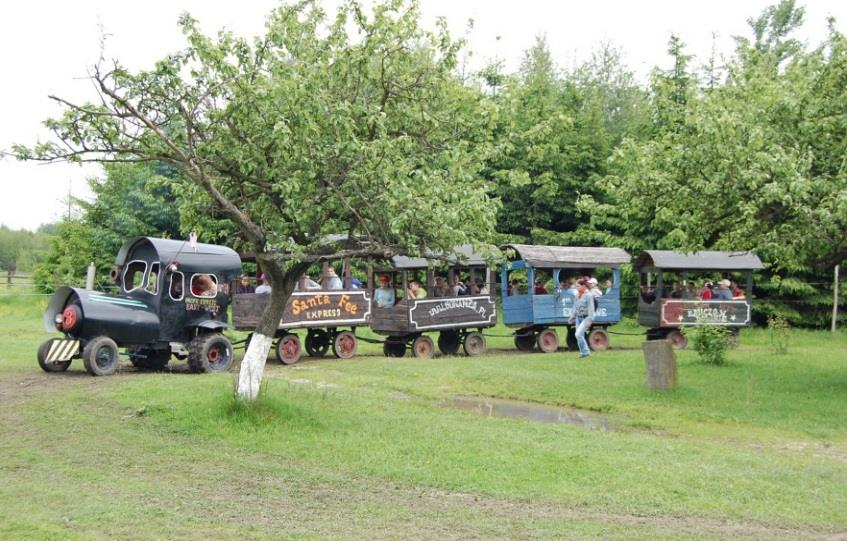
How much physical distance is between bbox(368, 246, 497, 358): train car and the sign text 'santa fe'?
0.68 m

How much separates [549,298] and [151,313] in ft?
36.0

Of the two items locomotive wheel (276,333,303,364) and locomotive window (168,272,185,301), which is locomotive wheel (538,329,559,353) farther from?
locomotive window (168,272,185,301)

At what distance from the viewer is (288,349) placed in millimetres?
19750

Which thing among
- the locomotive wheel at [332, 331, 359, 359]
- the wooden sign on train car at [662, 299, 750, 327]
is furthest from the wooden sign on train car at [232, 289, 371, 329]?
the wooden sign on train car at [662, 299, 750, 327]

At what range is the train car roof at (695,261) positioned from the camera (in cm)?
2442

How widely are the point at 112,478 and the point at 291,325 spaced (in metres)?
11.1

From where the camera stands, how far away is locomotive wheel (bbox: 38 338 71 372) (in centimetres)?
1562

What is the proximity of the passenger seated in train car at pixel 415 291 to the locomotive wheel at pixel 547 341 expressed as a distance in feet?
11.3

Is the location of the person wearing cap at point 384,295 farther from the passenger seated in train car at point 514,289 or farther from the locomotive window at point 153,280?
the locomotive window at point 153,280

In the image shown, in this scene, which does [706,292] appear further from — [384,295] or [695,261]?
[384,295]

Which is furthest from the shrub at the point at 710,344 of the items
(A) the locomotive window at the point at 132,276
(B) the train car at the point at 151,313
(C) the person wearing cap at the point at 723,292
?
(A) the locomotive window at the point at 132,276

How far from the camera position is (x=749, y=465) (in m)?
9.73

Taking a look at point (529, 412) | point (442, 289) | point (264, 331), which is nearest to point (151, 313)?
point (264, 331)

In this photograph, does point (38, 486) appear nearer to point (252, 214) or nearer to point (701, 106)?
point (252, 214)
